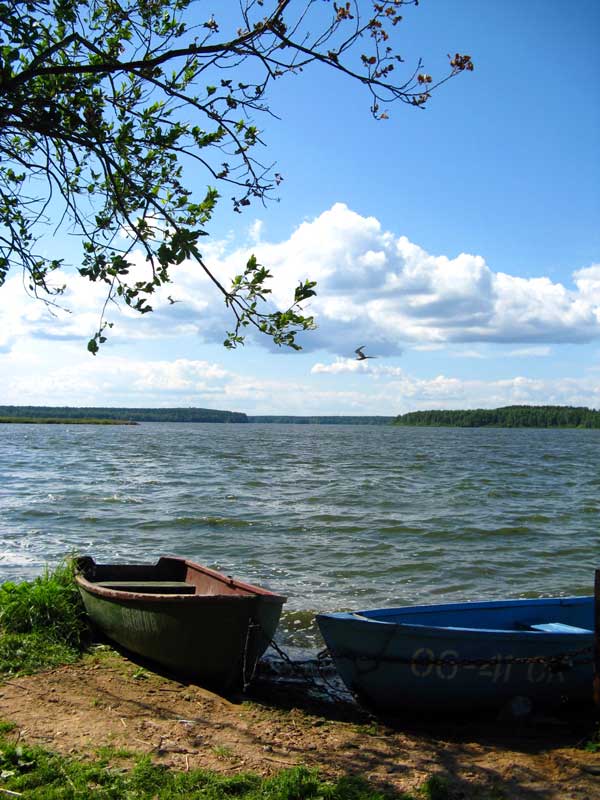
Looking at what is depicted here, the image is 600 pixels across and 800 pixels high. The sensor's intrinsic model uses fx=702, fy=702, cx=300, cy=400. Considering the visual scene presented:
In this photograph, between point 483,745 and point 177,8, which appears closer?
point 177,8

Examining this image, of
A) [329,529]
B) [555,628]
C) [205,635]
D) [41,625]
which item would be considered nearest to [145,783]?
[205,635]

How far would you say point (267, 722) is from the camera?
6902 millimetres

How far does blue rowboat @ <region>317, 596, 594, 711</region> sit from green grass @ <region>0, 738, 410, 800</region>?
1.77 metres

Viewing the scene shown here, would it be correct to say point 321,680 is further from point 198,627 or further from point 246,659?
point 198,627

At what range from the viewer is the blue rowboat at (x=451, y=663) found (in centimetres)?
712

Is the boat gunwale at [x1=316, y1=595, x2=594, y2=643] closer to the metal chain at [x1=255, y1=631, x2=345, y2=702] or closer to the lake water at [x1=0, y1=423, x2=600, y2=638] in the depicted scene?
the metal chain at [x1=255, y1=631, x2=345, y2=702]

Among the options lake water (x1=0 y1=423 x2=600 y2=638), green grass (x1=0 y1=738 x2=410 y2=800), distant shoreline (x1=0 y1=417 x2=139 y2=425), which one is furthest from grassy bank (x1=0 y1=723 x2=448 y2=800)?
distant shoreline (x1=0 y1=417 x2=139 y2=425)

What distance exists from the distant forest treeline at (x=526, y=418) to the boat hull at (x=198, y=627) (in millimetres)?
174262

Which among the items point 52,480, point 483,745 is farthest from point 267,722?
point 52,480

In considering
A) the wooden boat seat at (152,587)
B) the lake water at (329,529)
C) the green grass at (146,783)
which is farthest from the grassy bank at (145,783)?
the lake water at (329,529)

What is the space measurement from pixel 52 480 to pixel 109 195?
27.0 metres

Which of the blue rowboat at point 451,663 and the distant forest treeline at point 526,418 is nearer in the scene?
the blue rowboat at point 451,663

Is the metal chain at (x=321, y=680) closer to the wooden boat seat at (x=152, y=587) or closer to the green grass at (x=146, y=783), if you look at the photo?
the wooden boat seat at (x=152, y=587)

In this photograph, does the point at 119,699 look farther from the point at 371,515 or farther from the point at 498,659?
the point at 371,515
